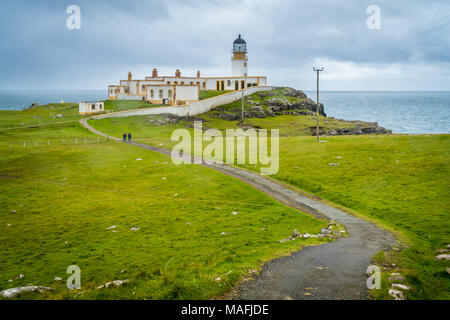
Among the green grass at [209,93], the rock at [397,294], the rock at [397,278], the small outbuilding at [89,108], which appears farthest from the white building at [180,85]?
the rock at [397,294]

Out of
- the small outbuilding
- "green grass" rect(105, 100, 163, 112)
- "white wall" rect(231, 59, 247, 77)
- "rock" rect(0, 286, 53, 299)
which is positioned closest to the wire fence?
the small outbuilding

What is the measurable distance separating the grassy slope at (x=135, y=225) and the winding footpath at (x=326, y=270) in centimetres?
116

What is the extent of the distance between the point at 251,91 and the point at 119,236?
105 meters

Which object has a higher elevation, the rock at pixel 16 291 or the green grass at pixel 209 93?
the green grass at pixel 209 93

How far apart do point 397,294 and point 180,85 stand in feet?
303

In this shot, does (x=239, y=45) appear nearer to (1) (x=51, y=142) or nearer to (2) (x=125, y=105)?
(2) (x=125, y=105)

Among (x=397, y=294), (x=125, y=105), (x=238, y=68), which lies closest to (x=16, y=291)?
(x=397, y=294)

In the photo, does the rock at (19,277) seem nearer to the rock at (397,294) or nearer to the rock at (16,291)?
the rock at (16,291)

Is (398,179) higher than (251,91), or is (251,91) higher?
(251,91)

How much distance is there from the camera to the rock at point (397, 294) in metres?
13.6

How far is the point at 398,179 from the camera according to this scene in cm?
3569

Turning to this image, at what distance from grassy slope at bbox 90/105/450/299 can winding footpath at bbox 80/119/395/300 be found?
4.63 ft

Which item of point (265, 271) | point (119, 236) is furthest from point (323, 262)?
point (119, 236)
